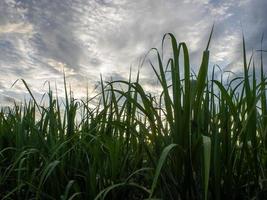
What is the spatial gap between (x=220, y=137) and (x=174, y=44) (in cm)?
38

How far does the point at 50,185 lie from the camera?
177 cm

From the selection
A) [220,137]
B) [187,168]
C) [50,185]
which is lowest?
[50,185]

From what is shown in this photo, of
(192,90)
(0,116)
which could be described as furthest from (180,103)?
(0,116)

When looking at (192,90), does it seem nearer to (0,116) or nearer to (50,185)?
(50,185)

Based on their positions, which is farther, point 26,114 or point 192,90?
point 26,114

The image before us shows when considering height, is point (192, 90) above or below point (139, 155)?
above

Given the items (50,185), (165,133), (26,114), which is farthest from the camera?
(26,114)

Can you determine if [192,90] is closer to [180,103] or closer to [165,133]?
[180,103]

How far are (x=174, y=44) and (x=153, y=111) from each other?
0.85ft

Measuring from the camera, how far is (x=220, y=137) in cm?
136

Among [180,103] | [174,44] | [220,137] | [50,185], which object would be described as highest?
[174,44]

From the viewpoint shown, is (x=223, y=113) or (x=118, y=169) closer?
(x=223, y=113)

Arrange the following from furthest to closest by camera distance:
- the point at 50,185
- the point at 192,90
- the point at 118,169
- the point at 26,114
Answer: the point at 26,114, the point at 50,185, the point at 118,169, the point at 192,90

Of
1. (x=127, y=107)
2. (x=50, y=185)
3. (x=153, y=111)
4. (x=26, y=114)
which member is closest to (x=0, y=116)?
(x=26, y=114)
